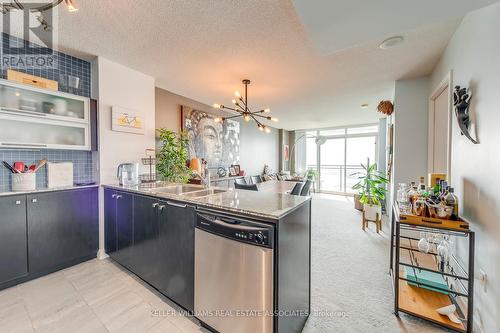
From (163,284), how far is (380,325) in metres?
1.77

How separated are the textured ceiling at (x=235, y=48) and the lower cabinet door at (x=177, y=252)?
1.70 metres

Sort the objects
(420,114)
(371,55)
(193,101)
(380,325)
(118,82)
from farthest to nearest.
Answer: (193,101) < (420,114) < (118,82) < (371,55) < (380,325)

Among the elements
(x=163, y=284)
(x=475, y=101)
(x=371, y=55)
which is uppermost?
(x=371, y=55)

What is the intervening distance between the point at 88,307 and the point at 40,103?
215 centimetres

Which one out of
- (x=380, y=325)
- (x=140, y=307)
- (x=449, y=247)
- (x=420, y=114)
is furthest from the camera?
(x=420, y=114)

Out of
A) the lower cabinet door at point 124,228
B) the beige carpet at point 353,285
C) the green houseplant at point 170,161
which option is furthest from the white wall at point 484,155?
the green houseplant at point 170,161

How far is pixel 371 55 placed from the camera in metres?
2.45

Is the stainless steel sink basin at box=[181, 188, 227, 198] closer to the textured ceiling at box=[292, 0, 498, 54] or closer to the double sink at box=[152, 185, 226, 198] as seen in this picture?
the double sink at box=[152, 185, 226, 198]

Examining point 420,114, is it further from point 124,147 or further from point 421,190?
point 124,147

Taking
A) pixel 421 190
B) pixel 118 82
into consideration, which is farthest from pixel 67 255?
pixel 421 190

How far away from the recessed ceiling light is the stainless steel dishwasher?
2340 mm

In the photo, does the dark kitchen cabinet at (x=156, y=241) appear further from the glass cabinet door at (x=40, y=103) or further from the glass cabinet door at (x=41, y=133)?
the glass cabinet door at (x=40, y=103)

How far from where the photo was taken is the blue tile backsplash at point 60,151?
2096 mm

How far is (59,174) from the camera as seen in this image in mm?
2316
